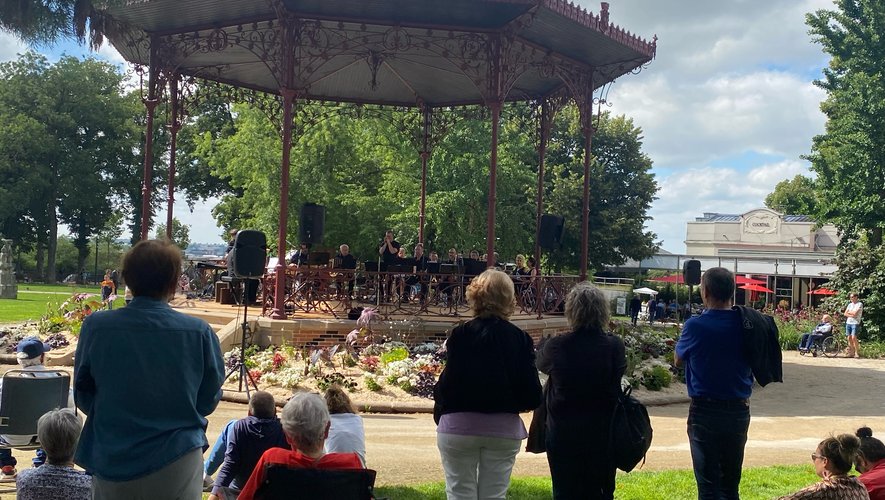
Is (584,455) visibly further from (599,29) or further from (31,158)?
(31,158)

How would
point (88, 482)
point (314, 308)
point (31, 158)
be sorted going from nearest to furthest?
point (88, 482), point (314, 308), point (31, 158)

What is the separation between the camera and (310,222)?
16047 millimetres

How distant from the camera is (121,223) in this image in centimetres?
5778

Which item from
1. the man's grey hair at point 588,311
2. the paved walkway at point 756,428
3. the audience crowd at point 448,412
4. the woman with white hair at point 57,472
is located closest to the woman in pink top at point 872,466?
the audience crowd at point 448,412

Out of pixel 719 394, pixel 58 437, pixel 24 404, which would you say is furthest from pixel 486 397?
pixel 24 404

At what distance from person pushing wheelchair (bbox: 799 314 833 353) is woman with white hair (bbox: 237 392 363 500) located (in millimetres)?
20403

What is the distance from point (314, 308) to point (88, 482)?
32.2ft

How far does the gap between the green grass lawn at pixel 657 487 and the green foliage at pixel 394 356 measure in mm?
5136

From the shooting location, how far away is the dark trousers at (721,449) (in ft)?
14.2

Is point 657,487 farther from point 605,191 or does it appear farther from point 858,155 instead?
point 605,191

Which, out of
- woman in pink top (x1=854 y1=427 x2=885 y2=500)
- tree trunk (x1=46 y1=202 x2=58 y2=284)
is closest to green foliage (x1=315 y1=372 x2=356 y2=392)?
woman in pink top (x1=854 y1=427 x2=885 y2=500)

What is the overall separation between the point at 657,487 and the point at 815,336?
54.4ft

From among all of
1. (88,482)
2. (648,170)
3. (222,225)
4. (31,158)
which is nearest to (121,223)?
(31,158)

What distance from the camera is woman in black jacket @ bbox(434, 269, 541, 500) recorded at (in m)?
3.68
